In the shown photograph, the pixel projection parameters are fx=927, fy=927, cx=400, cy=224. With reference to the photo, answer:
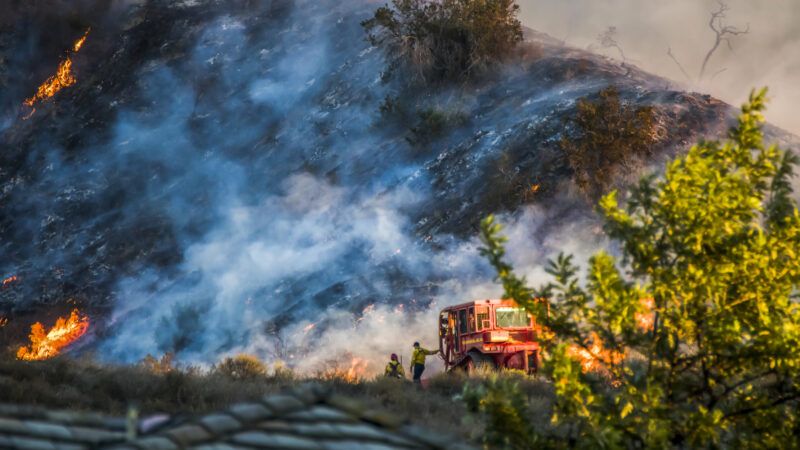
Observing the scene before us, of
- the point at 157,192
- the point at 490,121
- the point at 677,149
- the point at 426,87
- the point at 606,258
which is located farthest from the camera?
the point at 157,192

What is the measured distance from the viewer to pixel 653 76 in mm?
50219

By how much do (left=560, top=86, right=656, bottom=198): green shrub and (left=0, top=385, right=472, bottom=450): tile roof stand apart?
3111 cm

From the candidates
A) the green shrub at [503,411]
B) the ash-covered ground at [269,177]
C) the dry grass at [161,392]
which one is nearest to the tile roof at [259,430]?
the green shrub at [503,411]

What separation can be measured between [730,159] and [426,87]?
3847cm

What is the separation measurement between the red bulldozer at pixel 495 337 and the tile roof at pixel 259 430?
18520mm

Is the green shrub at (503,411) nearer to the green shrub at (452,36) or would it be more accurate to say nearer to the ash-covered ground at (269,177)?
the ash-covered ground at (269,177)

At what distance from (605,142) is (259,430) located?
3229 cm

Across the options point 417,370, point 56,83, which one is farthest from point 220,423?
point 56,83

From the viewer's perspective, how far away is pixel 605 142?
35.7 m

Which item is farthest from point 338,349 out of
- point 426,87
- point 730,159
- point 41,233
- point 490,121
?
point 730,159

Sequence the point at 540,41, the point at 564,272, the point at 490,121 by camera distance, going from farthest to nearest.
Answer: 1. the point at 540,41
2. the point at 490,121
3. the point at 564,272

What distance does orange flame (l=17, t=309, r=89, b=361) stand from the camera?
1537 inches

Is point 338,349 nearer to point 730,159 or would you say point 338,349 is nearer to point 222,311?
point 222,311

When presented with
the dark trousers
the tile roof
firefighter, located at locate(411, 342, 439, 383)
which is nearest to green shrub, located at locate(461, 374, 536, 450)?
the tile roof
